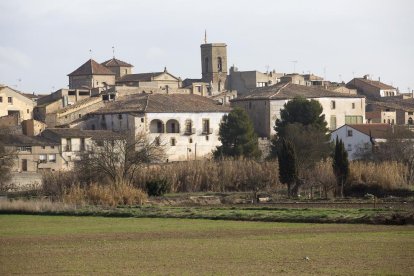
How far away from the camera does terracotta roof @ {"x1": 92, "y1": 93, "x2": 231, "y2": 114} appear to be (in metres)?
83.4

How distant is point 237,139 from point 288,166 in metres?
18.5

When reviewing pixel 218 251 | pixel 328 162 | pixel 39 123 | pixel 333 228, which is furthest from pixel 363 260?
pixel 39 123

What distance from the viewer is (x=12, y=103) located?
88.9 m

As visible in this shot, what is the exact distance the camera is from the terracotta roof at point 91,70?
10515 centimetres

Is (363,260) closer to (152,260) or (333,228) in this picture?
(152,260)

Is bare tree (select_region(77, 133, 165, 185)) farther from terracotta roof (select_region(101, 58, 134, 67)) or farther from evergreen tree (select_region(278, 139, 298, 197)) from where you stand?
terracotta roof (select_region(101, 58, 134, 67))

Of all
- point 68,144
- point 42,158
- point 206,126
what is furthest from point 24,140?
point 206,126

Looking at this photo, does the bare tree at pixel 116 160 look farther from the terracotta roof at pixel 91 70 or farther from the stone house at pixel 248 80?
the stone house at pixel 248 80

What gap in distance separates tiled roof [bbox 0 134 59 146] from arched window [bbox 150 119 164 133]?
30.4 ft

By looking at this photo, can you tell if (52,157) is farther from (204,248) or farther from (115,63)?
(204,248)

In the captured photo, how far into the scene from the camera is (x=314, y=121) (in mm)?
76062

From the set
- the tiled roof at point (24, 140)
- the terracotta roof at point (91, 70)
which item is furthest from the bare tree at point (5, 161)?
the terracotta roof at point (91, 70)

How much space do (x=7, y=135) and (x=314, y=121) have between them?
21694 mm

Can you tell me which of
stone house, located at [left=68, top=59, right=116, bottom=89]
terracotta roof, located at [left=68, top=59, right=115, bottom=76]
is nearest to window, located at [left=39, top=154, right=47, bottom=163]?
stone house, located at [left=68, top=59, right=116, bottom=89]
